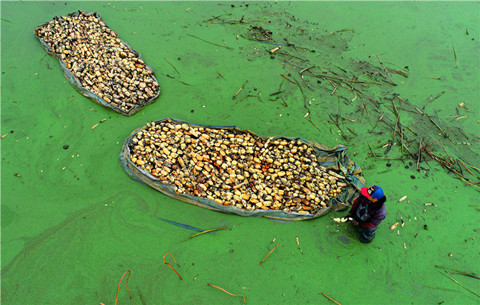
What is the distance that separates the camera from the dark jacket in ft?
7.75

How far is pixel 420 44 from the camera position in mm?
4457

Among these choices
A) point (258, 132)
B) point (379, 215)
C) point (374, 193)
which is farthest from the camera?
point (258, 132)

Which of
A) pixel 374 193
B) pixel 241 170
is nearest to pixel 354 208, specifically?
pixel 374 193

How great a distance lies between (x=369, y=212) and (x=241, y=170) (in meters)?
1.31

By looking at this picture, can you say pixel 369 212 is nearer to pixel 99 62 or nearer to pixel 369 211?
pixel 369 211

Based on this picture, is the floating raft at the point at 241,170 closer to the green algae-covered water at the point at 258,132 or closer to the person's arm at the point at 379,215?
the green algae-covered water at the point at 258,132

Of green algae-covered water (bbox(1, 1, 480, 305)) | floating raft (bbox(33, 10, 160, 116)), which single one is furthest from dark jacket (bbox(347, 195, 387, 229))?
floating raft (bbox(33, 10, 160, 116))

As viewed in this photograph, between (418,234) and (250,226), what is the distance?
5.49 feet

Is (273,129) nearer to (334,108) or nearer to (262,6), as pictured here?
(334,108)

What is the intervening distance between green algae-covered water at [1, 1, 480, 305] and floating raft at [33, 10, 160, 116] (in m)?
0.17

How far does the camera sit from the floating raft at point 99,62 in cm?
345

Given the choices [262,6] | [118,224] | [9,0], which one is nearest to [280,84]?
[262,6]

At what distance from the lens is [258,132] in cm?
336

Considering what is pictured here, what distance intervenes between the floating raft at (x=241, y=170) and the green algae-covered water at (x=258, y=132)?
0.14 m
